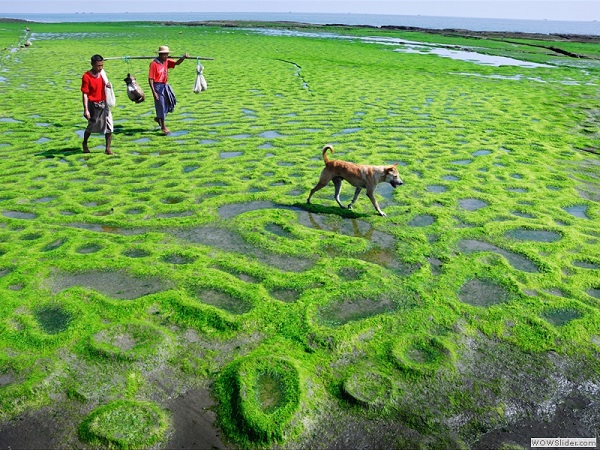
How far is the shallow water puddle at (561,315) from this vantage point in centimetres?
561

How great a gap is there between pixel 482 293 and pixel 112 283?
484cm

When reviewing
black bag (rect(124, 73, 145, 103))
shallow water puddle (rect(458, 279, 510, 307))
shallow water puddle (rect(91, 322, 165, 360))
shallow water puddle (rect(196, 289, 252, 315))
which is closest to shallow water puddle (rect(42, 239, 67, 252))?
shallow water puddle (rect(91, 322, 165, 360))

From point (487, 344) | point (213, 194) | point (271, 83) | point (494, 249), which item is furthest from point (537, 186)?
point (271, 83)

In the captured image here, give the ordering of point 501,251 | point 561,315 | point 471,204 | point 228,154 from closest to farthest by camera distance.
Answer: point 561,315
point 501,251
point 471,204
point 228,154

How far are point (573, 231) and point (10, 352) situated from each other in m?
8.18

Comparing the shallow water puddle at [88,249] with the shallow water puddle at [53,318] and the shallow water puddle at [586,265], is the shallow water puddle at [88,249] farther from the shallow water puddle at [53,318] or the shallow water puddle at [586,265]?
the shallow water puddle at [586,265]

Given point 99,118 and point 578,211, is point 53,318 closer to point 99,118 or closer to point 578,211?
point 99,118

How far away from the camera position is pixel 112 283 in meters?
6.18

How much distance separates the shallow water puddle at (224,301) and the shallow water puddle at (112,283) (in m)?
0.54

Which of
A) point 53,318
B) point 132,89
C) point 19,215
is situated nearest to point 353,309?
point 53,318

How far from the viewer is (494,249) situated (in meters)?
7.30

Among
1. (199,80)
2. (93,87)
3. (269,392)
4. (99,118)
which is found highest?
(93,87)

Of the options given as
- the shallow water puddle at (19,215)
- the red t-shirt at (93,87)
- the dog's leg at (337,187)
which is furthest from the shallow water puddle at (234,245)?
the red t-shirt at (93,87)

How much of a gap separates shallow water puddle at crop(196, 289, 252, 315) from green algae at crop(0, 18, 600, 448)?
0.03m
